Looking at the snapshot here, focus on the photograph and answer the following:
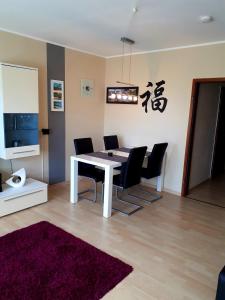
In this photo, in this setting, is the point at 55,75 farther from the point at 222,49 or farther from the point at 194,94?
the point at 222,49

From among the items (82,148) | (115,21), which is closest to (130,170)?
(82,148)

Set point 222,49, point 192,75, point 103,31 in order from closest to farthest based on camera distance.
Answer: point 103,31 → point 222,49 → point 192,75

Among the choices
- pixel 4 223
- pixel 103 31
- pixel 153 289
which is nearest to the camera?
pixel 153 289

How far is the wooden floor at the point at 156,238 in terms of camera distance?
2.12 metres

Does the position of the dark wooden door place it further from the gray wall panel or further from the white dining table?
the gray wall panel

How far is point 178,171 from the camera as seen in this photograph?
14.2 ft

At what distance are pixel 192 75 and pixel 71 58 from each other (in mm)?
2188

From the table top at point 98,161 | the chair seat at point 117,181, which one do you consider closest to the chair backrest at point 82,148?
the table top at point 98,161

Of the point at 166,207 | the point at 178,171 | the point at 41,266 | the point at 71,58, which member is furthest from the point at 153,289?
the point at 71,58

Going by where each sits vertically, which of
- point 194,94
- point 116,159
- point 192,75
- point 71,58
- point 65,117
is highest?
point 71,58

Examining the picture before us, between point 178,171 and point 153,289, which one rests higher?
point 178,171

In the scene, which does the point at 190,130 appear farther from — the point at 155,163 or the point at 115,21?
the point at 115,21

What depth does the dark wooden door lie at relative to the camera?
5.18 m

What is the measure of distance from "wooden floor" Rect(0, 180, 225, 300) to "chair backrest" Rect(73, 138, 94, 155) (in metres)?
0.82
